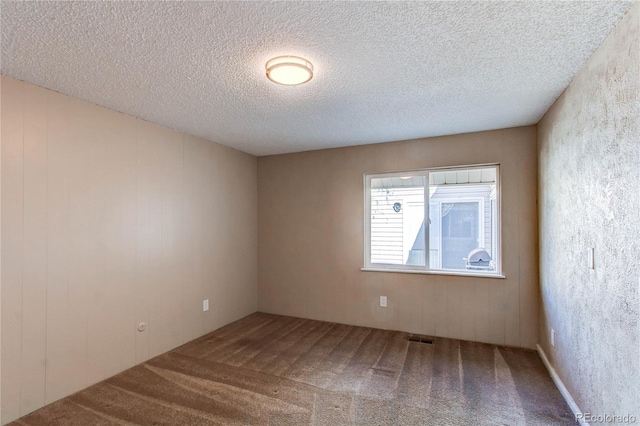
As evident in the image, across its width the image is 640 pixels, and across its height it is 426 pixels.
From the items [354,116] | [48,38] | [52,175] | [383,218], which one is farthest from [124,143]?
[383,218]

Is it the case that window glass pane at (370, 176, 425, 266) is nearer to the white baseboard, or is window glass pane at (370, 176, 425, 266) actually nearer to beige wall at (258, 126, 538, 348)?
beige wall at (258, 126, 538, 348)

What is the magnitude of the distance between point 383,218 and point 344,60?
2423mm

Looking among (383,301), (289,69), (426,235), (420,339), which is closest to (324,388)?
(420,339)

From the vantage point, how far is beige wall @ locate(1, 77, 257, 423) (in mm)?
2172

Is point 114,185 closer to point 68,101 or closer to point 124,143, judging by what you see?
point 124,143

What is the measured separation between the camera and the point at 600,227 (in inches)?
71.9

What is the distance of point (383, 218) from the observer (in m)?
4.06

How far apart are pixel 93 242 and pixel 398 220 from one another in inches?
127

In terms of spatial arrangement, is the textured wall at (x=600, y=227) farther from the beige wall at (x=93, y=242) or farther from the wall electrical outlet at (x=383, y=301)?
the beige wall at (x=93, y=242)

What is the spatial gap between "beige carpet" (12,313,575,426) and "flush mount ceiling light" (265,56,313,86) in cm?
230

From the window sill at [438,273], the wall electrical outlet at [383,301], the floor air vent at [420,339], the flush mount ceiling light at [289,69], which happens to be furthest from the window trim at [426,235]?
the flush mount ceiling light at [289,69]

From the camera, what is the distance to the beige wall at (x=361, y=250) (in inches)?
131

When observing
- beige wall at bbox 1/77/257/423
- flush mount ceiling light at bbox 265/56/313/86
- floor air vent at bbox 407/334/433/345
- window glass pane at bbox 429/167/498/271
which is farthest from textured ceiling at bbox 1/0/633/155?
floor air vent at bbox 407/334/433/345

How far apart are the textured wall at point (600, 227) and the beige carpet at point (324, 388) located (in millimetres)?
446
